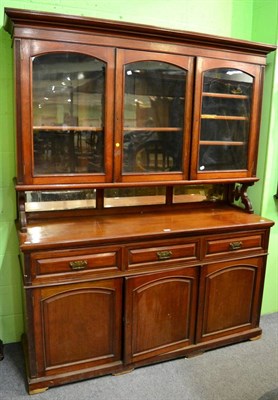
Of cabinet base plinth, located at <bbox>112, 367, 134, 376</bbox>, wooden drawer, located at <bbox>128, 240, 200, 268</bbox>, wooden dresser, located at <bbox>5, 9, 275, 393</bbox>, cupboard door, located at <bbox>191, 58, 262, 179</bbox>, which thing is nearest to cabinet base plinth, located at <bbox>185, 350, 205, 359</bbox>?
wooden dresser, located at <bbox>5, 9, 275, 393</bbox>

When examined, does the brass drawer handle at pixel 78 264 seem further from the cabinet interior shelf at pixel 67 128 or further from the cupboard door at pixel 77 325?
the cabinet interior shelf at pixel 67 128

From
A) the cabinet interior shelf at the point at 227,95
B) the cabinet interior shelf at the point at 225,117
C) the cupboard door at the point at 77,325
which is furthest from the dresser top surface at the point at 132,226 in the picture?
the cabinet interior shelf at the point at 227,95

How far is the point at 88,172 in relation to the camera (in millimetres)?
2010

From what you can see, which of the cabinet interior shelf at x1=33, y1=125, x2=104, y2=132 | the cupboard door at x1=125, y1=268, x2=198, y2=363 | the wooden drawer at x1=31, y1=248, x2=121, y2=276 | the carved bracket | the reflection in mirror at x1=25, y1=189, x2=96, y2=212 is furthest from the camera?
the carved bracket

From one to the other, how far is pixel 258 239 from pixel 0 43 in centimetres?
202

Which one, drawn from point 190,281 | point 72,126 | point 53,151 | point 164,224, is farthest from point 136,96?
point 190,281

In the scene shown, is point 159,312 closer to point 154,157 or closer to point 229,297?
point 229,297

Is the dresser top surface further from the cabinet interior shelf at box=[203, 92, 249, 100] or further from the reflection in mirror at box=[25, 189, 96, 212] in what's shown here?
the cabinet interior shelf at box=[203, 92, 249, 100]

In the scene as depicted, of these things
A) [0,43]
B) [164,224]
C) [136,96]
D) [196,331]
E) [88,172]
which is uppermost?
[0,43]

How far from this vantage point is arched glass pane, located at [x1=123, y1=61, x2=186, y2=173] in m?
2.07

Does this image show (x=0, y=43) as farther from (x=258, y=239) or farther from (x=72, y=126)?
(x=258, y=239)

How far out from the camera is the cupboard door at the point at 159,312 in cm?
203

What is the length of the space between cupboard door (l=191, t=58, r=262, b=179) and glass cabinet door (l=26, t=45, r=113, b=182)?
61 cm

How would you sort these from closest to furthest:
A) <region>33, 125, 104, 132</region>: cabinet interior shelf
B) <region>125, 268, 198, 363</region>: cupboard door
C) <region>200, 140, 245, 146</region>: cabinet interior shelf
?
<region>33, 125, 104, 132</region>: cabinet interior shelf → <region>125, 268, 198, 363</region>: cupboard door → <region>200, 140, 245, 146</region>: cabinet interior shelf
